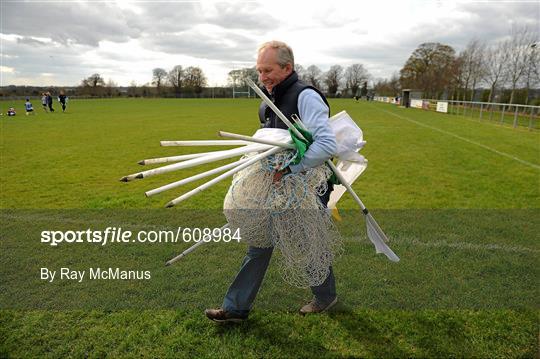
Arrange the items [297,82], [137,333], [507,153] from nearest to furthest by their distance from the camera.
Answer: [297,82], [137,333], [507,153]

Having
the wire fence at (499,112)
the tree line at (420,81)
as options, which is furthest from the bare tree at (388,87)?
the wire fence at (499,112)

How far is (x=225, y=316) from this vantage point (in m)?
3.42

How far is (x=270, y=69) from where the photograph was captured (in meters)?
2.94

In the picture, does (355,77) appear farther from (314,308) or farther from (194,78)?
(314,308)

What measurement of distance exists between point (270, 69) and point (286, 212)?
1.07 meters

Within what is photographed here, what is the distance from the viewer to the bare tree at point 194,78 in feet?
303

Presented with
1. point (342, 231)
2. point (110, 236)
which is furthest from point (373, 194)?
point (110, 236)

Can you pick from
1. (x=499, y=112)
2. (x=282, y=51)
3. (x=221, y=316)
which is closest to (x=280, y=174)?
(x=282, y=51)

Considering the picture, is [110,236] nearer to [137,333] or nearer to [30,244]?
[30,244]

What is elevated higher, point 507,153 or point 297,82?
point 297,82

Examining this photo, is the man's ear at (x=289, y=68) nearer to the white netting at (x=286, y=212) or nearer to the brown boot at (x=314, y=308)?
the white netting at (x=286, y=212)

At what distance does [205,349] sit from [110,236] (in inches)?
116

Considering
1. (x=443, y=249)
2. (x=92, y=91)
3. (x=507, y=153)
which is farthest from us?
(x=92, y=91)

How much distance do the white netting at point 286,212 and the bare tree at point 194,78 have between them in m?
91.7
